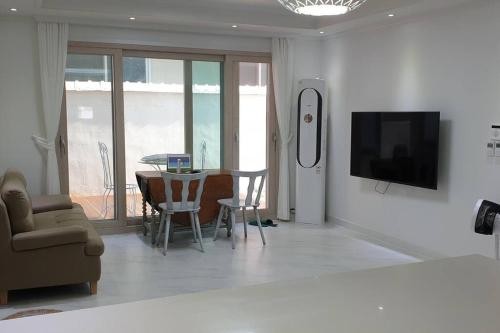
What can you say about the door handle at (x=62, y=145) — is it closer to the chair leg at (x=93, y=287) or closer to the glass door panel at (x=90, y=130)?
the glass door panel at (x=90, y=130)

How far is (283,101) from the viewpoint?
6430mm

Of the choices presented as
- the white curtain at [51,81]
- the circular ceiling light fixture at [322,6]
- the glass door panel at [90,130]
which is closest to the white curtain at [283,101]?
the glass door panel at [90,130]

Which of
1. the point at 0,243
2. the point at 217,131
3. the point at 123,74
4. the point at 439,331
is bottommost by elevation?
the point at 0,243

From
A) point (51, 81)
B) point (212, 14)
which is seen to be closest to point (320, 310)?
point (212, 14)

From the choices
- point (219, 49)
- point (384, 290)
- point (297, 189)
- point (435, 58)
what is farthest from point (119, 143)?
point (384, 290)

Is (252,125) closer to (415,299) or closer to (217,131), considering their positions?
(217,131)

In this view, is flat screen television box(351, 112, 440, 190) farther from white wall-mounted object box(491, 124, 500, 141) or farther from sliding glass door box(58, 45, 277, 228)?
sliding glass door box(58, 45, 277, 228)

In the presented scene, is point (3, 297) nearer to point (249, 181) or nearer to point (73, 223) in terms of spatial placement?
point (73, 223)

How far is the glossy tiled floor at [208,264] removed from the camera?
3.84 m

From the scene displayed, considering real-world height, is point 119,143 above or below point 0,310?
above

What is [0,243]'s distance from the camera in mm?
3576

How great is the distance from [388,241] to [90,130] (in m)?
3.57

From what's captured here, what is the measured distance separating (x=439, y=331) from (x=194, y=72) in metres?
5.34

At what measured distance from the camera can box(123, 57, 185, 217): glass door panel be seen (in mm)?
5867
